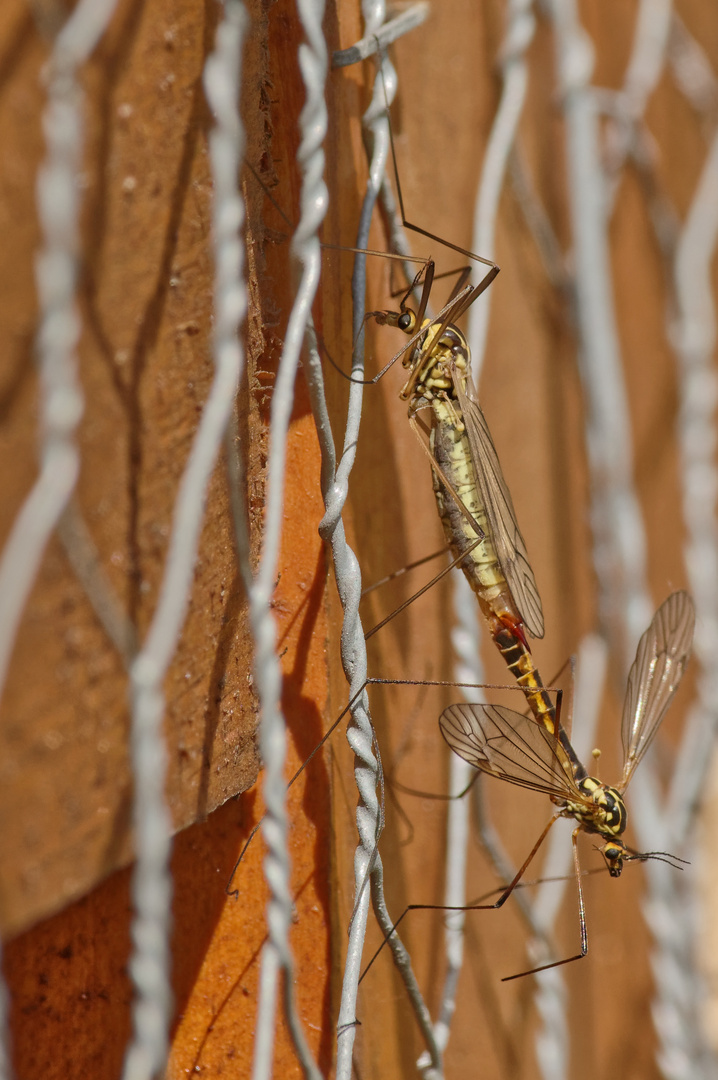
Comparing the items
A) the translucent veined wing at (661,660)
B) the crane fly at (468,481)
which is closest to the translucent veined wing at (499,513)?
the crane fly at (468,481)

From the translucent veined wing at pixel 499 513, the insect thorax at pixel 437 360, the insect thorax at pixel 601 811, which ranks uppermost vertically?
the insect thorax at pixel 437 360

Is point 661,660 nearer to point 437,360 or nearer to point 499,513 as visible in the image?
point 499,513

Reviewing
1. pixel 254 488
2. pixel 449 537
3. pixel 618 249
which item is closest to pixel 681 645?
pixel 449 537

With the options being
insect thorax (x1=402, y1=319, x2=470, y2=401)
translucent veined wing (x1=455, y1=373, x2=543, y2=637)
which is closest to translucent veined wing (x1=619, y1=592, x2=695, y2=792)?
translucent veined wing (x1=455, y1=373, x2=543, y2=637)

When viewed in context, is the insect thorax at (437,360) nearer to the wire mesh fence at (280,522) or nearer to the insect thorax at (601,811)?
the wire mesh fence at (280,522)

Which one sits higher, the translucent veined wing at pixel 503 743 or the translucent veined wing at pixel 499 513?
the translucent veined wing at pixel 499 513

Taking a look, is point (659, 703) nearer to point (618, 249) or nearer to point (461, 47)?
point (461, 47)

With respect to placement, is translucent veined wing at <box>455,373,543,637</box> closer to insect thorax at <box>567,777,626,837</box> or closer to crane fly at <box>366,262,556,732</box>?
crane fly at <box>366,262,556,732</box>

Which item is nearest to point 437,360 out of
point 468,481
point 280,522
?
point 468,481

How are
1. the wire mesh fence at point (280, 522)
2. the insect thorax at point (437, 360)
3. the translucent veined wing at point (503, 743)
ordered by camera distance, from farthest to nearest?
the insect thorax at point (437, 360) → the translucent veined wing at point (503, 743) → the wire mesh fence at point (280, 522)
